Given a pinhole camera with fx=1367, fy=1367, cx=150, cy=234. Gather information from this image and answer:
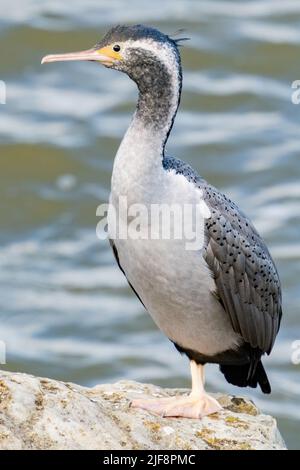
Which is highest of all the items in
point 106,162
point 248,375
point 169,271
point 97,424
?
point 106,162

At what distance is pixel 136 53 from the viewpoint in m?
8.22

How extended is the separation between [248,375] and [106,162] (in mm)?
9575

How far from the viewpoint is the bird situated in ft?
26.7

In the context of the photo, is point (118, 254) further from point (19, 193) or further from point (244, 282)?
point (19, 193)

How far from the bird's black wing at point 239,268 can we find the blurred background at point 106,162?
15.5 ft

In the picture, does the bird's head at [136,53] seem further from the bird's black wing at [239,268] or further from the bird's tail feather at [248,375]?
the bird's tail feather at [248,375]

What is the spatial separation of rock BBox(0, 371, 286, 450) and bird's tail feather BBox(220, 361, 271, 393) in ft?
2.86

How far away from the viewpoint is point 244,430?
7.80 metres

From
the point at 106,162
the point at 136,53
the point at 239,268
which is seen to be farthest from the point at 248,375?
the point at 106,162

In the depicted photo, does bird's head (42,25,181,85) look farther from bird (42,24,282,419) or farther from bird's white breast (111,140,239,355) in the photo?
bird's white breast (111,140,239,355)

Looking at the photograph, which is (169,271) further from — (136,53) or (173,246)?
(136,53)

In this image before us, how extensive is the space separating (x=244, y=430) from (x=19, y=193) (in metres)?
10.5
